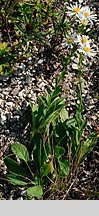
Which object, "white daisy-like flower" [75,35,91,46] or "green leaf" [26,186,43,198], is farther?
"white daisy-like flower" [75,35,91,46]

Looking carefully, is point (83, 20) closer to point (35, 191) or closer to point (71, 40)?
point (71, 40)

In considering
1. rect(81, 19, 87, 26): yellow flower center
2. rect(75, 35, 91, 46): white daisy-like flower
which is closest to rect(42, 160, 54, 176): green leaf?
rect(75, 35, 91, 46): white daisy-like flower

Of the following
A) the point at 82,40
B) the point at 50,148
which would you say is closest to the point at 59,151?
the point at 50,148

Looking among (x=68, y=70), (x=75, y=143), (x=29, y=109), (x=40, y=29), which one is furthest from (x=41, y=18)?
(x=75, y=143)

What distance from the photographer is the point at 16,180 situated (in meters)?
2.69

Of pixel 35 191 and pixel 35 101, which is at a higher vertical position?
pixel 35 101

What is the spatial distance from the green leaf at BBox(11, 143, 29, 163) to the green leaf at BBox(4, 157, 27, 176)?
0.05 m

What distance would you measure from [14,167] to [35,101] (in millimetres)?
464

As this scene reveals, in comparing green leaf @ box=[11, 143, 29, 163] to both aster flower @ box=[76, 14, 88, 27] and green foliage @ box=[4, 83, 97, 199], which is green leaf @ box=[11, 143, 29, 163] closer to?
green foliage @ box=[4, 83, 97, 199]

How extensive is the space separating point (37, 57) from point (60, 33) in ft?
0.72

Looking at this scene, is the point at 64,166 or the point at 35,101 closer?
the point at 64,166

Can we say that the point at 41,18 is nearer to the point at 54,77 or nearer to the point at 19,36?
the point at 19,36

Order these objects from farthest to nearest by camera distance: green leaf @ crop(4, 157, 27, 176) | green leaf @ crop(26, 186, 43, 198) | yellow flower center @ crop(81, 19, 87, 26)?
1. yellow flower center @ crop(81, 19, 87, 26)
2. green leaf @ crop(4, 157, 27, 176)
3. green leaf @ crop(26, 186, 43, 198)

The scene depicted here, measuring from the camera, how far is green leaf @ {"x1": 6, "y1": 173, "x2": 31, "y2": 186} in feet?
8.79
